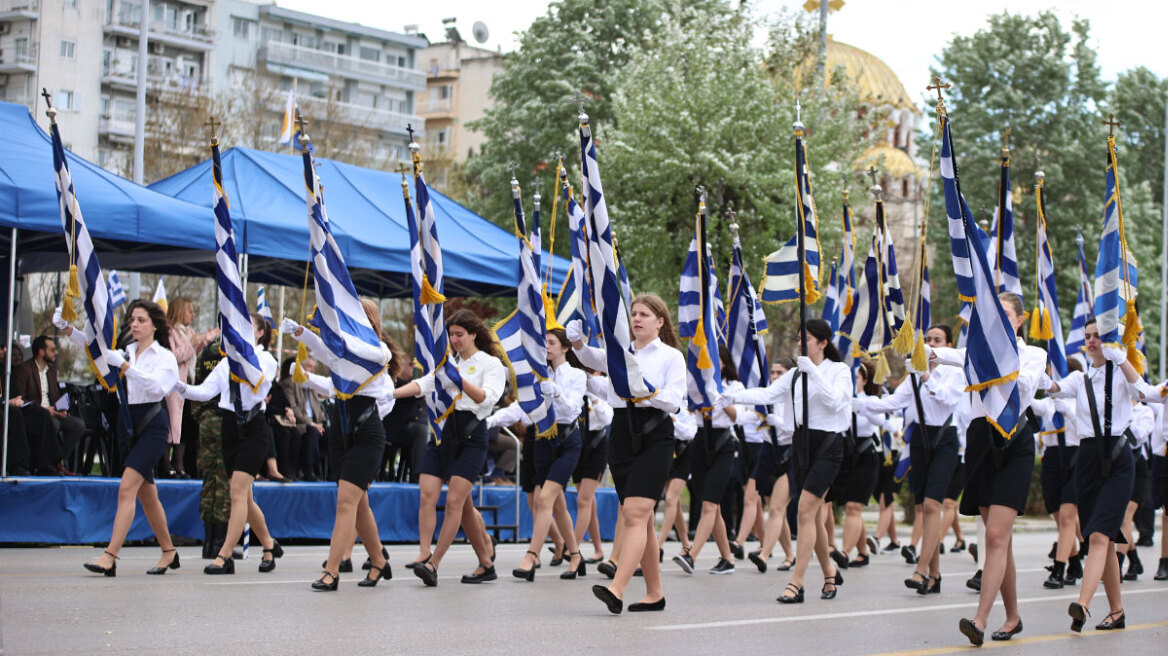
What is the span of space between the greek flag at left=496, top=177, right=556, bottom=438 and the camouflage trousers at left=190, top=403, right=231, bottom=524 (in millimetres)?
2721

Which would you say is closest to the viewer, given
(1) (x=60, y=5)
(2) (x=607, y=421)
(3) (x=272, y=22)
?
(2) (x=607, y=421)

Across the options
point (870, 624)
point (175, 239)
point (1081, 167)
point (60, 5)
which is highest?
point (60, 5)

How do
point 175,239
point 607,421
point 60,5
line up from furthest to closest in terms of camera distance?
1. point 60,5
2. point 175,239
3. point 607,421

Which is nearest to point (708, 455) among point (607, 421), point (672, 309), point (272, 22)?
point (607, 421)

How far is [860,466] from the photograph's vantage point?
14.3 metres

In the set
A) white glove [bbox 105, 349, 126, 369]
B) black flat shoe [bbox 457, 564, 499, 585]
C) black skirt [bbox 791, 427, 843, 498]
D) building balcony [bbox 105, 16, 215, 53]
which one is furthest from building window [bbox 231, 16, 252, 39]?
black skirt [bbox 791, 427, 843, 498]

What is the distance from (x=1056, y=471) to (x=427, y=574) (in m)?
5.99

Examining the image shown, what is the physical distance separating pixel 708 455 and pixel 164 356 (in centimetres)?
540

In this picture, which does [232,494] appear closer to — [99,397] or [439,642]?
[439,642]

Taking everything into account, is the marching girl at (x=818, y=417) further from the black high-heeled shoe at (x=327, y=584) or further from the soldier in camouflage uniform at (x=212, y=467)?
the soldier in camouflage uniform at (x=212, y=467)

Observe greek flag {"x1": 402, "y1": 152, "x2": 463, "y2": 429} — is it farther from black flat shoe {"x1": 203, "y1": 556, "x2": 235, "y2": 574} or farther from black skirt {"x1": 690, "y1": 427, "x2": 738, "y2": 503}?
black skirt {"x1": 690, "y1": 427, "x2": 738, "y2": 503}

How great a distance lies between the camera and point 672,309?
116ft

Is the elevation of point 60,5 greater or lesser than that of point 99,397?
greater

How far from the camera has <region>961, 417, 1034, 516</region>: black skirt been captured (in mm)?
8984
